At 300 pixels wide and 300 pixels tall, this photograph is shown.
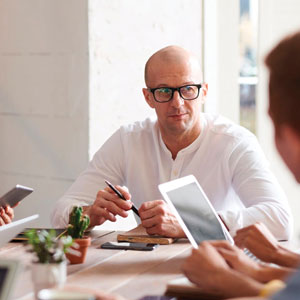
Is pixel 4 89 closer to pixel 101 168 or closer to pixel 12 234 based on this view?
pixel 101 168

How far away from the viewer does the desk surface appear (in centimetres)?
195

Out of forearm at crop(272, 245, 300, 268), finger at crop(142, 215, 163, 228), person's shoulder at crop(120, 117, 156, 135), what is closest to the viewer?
forearm at crop(272, 245, 300, 268)

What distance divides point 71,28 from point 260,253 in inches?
78.1

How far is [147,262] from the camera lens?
7.42ft

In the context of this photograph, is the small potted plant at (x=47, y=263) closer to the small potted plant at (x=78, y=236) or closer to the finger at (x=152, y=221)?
the small potted plant at (x=78, y=236)

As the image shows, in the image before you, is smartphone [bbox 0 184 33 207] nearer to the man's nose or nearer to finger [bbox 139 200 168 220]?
finger [bbox 139 200 168 220]

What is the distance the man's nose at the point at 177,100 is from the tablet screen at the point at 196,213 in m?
0.56

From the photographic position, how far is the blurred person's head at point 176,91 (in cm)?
301

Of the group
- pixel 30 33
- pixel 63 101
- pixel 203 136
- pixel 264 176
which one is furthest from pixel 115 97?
pixel 264 176

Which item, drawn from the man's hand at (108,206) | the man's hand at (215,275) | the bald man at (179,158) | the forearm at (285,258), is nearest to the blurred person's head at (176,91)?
the bald man at (179,158)

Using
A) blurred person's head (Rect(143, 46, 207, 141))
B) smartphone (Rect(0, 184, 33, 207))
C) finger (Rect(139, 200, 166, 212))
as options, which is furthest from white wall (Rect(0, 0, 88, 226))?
finger (Rect(139, 200, 166, 212))

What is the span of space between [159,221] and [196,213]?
193 millimetres

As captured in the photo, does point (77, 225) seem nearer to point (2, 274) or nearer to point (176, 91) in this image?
point (2, 274)

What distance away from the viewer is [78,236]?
2309 mm
